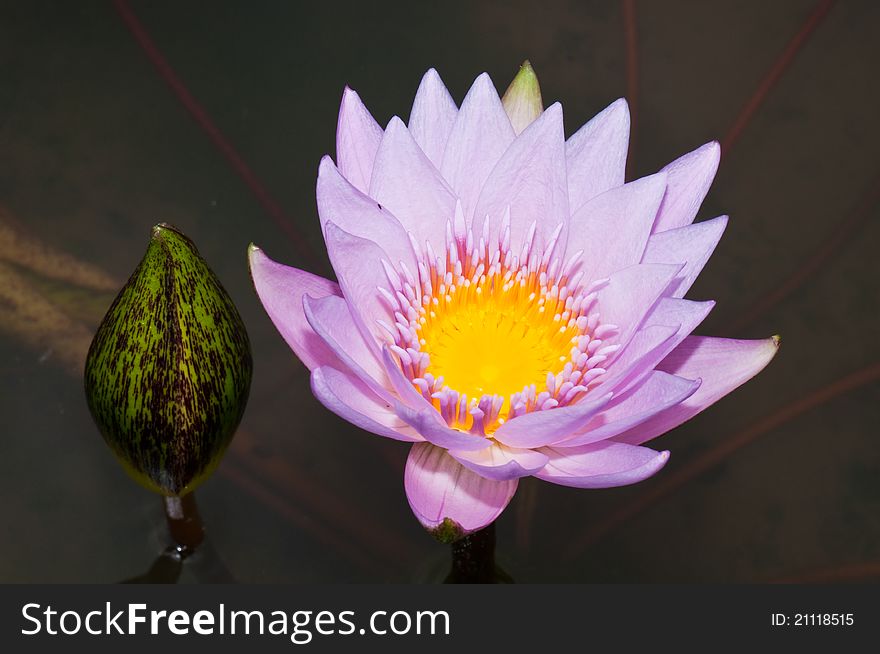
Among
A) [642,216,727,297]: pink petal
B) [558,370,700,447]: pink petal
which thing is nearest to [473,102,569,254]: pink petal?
[642,216,727,297]: pink petal

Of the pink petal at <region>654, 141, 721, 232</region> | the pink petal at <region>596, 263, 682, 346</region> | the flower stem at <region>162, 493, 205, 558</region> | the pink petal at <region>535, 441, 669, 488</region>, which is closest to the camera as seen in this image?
the pink petal at <region>535, 441, 669, 488</region>

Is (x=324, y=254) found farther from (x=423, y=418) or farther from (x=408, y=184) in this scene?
(x=423, y=418)

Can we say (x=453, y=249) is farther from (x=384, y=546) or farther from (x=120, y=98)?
(x=120, y=98)

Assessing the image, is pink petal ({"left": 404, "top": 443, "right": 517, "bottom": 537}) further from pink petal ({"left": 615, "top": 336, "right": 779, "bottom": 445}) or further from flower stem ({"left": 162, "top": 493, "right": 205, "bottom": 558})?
flower stem ({"left": 162, "top": 493, "right": 205, "bottom": 558})

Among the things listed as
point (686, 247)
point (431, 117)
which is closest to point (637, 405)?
point (686, 247)

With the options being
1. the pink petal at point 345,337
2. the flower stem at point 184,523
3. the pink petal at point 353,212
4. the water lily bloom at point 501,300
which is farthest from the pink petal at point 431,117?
the flower stem at point 184,523

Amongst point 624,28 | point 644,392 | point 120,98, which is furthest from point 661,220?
point 120,98
